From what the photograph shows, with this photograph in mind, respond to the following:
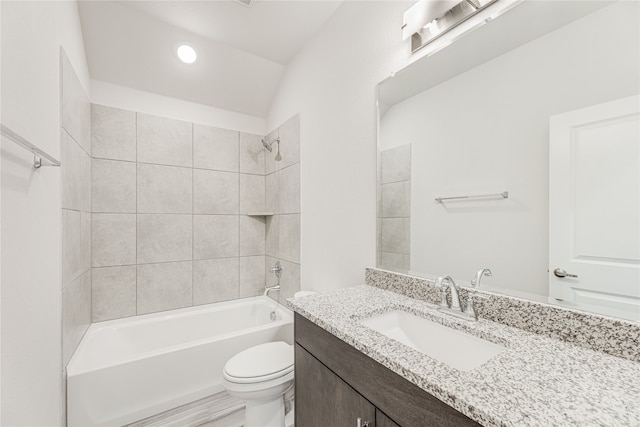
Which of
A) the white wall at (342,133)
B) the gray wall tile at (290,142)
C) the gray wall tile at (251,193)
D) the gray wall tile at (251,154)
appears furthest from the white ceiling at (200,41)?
the gray wall tile at (251,193)

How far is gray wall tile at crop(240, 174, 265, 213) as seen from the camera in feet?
8.79

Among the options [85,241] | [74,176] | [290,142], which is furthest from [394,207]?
[85,241]

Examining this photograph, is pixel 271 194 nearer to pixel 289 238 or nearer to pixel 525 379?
pixel 289 238

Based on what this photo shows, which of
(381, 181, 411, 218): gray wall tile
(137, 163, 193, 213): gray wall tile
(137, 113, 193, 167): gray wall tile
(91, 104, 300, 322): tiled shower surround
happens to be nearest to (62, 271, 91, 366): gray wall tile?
(91, 104, 300, 322): tiled shower surround

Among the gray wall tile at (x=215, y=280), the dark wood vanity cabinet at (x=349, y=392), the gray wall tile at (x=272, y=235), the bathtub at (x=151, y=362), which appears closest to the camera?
the dark wood vanity cabinet at (x=349, y=392)

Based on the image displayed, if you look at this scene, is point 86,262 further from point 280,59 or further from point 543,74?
point 543,74

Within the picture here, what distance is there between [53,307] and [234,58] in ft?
6.86

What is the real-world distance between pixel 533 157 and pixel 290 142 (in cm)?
178

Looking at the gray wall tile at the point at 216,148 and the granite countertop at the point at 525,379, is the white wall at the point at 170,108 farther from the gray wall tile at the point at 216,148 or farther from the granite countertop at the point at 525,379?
the granite countertop at the point at 525,379

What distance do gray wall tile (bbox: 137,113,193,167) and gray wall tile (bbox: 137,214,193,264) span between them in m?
0.49

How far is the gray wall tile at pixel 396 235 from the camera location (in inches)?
52.6

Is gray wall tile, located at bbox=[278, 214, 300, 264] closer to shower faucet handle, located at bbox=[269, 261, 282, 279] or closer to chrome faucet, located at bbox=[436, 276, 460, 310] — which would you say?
shower faucet handle, located at bbox=[269, 261, 282, 279]

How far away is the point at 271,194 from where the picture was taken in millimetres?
2670

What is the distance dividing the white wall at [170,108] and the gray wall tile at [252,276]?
1.34m
